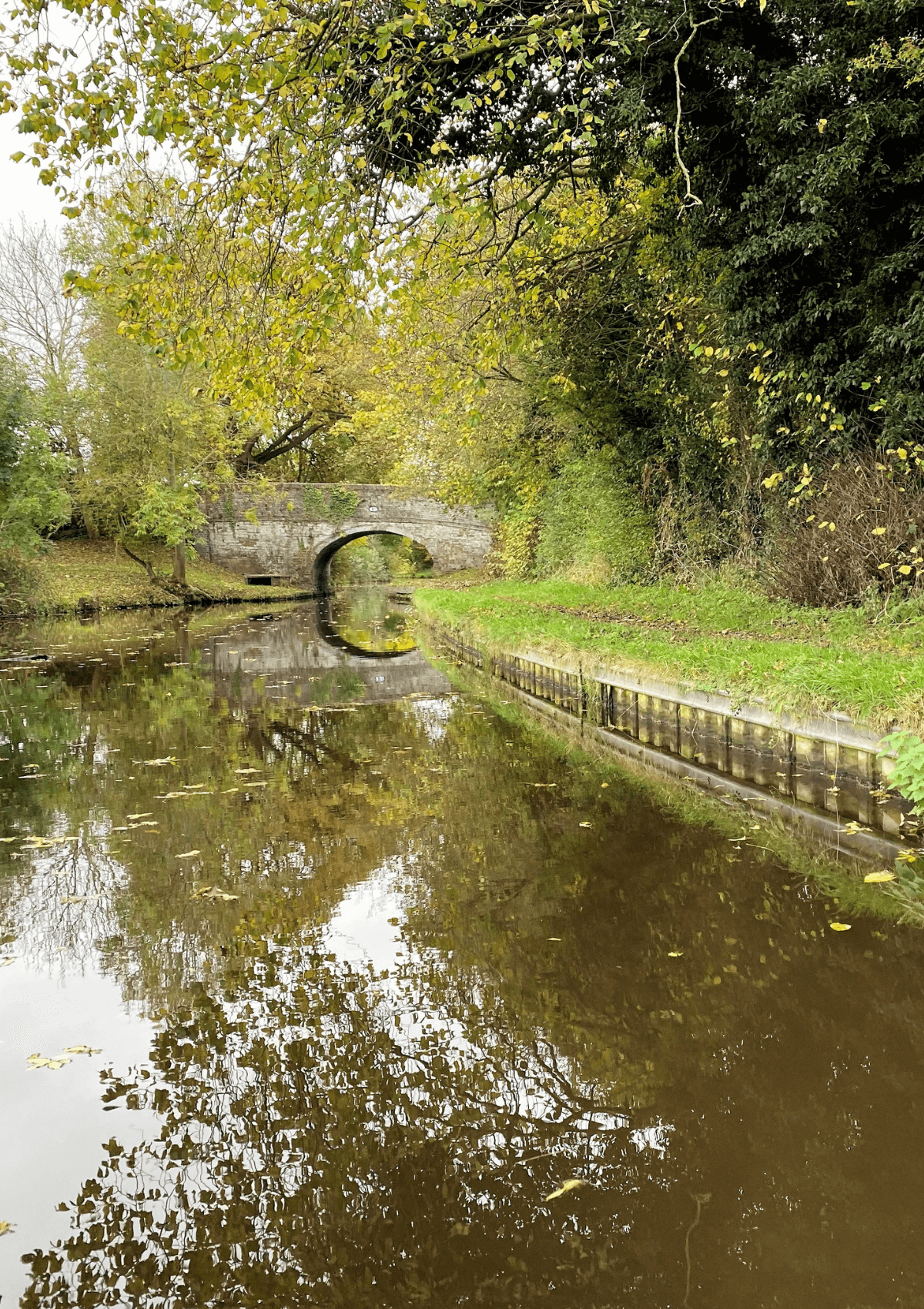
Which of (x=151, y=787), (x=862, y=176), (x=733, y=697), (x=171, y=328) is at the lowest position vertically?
(x=151, y=787)

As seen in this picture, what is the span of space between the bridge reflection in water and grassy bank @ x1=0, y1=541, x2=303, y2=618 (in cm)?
457

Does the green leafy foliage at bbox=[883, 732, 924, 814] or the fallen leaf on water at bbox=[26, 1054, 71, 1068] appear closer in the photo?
the fallen leaf on water at bbox=[26, 1054, 71, 1068]

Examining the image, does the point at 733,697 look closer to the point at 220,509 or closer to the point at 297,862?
the point at 297,862

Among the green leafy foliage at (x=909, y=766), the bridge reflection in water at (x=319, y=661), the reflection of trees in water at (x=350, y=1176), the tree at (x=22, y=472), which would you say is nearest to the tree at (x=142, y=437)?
the tree at (x=22, y=472)

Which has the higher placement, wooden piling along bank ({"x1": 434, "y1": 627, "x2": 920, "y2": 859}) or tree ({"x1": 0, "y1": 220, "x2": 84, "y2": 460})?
tree ({"x1": 0, "y1": 220, "x2": 84, "y2": 460})

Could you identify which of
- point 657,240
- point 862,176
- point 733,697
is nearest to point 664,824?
point 733,697

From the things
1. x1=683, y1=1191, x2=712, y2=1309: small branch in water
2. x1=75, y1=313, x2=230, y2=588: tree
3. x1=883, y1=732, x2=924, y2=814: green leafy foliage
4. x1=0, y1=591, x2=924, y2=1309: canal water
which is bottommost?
x1=0, y1=591, x2=924, y2=1309: canal water

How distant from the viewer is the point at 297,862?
4.80m

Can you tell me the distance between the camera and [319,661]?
46.7 ft

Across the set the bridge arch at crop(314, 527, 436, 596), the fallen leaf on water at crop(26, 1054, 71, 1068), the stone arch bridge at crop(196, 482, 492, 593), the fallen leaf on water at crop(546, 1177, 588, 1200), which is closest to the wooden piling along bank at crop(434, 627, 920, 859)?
the fallen leaf on water at crop(546, 1177, 588, 1200)

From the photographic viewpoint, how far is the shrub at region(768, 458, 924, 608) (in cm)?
806

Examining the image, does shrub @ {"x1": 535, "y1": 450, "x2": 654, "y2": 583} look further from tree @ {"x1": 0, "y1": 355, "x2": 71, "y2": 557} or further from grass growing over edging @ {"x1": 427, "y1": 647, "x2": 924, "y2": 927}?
tree @ {"x1": 0, "y1": 355, "x2": 71, "y2": 557}

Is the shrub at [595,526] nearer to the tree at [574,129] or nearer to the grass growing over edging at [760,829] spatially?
the tree at [574,129]

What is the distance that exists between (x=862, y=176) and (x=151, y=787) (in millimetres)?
7494
